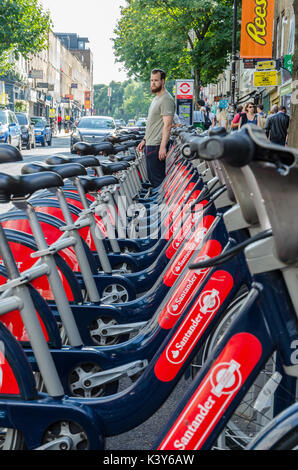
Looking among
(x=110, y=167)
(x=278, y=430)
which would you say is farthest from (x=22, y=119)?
(x=278, y=430)

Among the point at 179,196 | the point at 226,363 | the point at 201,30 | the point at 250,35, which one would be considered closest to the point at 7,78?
the point at 201,30

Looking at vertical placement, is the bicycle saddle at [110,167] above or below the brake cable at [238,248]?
below

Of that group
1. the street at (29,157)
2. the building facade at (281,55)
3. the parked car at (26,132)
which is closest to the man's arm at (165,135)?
the street at (29,157)

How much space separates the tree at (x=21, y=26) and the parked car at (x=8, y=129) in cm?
642

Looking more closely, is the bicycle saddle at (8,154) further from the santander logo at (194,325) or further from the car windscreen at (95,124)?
the car windscreen at (95,124)

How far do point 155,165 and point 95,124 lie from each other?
16.4 metres

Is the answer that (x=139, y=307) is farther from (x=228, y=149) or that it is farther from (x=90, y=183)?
(x=228, y=149)

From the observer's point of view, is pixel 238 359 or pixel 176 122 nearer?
pixel 238 359

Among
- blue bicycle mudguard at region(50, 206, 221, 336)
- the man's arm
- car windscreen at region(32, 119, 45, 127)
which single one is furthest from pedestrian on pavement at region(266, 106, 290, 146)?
car windscreen at region(32, 119, 45, 127)

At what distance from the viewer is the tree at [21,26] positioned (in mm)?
34844

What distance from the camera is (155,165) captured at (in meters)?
8.50

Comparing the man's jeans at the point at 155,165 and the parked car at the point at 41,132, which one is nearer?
the man's jeans at the point at 155,165

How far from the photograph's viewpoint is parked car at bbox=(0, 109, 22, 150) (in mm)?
28439

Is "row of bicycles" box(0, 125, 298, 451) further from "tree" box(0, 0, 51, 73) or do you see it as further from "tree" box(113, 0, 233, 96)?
"tree" box(0, 0, 51, 73)
